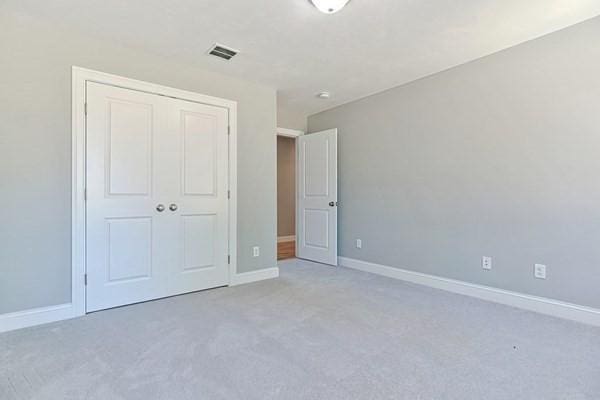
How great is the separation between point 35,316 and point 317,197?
3.32m

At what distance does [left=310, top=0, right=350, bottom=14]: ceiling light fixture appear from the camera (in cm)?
198

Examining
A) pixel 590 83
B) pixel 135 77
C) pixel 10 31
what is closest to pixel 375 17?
pixel 590 83

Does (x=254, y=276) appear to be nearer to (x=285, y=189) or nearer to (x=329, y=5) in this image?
(x=329, y=5)

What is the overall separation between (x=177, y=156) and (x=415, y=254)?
9.33 feet

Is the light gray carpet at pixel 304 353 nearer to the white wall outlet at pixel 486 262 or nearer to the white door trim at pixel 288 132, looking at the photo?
the white wall outlet at pixel 486 262

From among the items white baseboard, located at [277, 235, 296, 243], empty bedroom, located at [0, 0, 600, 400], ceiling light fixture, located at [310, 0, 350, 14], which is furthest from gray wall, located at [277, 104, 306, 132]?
white baseboard, located at [277, 235, 296, 243]

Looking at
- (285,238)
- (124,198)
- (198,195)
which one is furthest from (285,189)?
(124,198)

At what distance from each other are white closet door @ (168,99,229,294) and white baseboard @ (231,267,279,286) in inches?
4.5

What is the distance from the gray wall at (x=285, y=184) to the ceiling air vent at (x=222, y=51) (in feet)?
12.9

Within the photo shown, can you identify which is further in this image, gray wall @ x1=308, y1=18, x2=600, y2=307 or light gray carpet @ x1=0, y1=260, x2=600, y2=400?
gray wall @ x1=308, y1=18, x2=600, y2=307

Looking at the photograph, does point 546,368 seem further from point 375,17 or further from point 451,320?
point 375,17

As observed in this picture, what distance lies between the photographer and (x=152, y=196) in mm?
2816

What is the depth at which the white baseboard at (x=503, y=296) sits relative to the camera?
7.74ft

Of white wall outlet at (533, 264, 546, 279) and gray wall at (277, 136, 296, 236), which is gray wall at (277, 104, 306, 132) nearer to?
gray wall at (277, 136, 296, 236)
